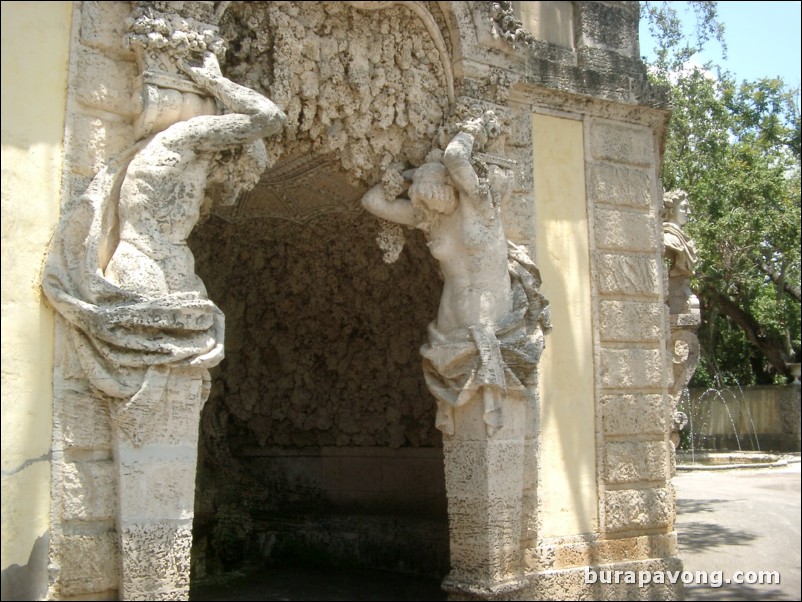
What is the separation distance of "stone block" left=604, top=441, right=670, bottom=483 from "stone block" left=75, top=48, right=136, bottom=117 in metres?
4.02

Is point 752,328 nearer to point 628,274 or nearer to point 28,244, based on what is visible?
point 628,274

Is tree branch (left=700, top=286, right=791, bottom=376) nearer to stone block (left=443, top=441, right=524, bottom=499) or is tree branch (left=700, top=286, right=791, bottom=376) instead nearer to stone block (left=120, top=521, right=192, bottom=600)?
stone block (left=443, top=441, right=524, bottom=499)

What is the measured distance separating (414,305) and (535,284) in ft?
6.58

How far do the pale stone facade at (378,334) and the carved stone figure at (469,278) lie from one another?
4 cm

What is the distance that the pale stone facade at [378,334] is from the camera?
418cm

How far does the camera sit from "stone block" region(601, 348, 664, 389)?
621cm

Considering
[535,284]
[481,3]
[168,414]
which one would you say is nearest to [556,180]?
[535,284]

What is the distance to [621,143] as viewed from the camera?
21.5 feet

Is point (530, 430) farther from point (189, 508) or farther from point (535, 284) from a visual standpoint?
point (189, 508)

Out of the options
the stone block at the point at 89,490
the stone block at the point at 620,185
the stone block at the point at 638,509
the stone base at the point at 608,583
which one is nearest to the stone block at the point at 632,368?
the stone block at the point at 638,509

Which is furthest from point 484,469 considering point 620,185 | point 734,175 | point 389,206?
point 734,175

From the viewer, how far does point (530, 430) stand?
5672 mm

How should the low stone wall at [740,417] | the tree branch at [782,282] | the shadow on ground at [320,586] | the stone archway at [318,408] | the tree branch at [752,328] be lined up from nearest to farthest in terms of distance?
the shadow on ground at [320,586]
the stone archway at [318,408]
the tree branch at [782,282]
the tree branch at [752,328]
the low stone wall at [740,417]
